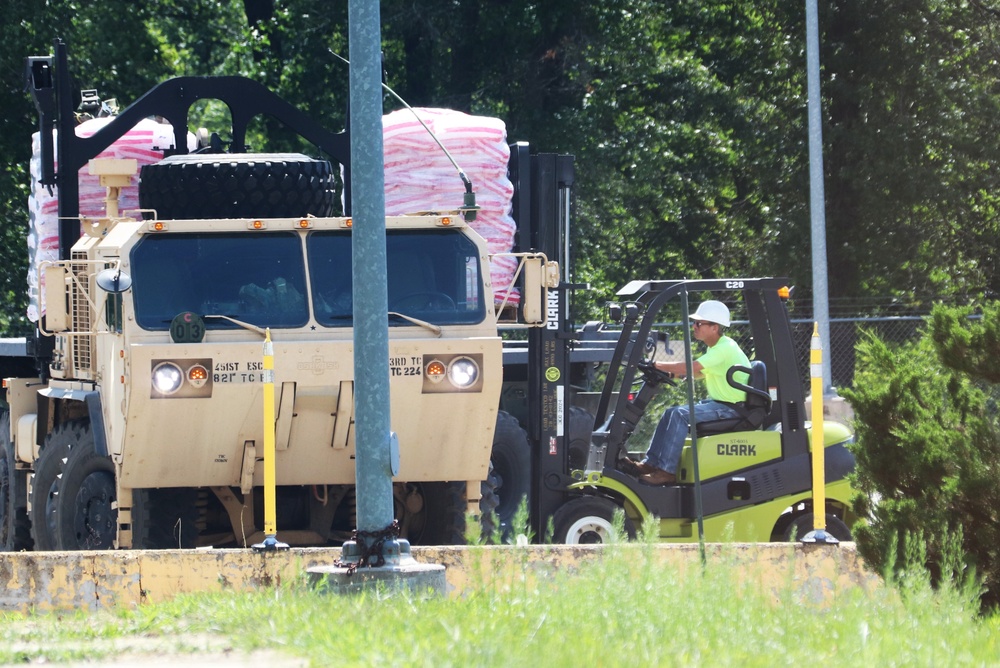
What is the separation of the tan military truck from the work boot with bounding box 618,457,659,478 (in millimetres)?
945

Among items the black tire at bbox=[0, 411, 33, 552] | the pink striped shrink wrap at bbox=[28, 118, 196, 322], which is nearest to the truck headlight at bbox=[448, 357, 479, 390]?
the pink striped shrink wrap at bbox=[28, 118, 196, 322]

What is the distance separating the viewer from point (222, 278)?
9.97m

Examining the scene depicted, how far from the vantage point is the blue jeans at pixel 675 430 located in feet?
36.6

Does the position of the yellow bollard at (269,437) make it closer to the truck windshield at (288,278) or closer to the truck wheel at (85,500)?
the truck windshield at (288,278)

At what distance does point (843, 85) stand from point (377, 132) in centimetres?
1931

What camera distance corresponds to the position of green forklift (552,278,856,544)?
1109 cm

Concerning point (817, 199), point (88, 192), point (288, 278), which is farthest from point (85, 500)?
point (817, 199)

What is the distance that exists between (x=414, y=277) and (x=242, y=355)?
1.24 metres

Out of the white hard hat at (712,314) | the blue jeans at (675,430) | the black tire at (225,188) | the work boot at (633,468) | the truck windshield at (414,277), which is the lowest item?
the work boot at (633,468)

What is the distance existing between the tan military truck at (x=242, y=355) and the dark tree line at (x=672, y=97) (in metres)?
13.8

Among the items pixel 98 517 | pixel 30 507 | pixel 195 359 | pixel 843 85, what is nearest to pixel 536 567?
pixel 195 359

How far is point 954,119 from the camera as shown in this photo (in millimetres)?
25578

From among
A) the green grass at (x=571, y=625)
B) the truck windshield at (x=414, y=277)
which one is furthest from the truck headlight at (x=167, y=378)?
the green grass at (x=571, y=625)

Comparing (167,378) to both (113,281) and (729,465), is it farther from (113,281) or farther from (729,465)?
(729,465)
